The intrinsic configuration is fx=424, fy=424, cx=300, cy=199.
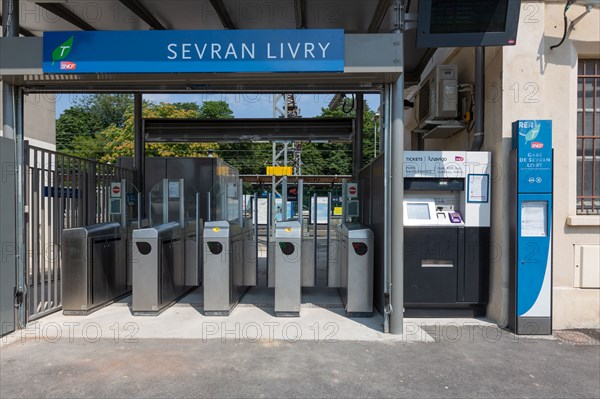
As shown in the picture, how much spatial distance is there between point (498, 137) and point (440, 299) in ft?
7.22

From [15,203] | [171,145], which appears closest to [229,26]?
[15,203]

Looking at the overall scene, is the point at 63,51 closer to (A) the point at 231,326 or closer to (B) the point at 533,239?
(A) the point at 231,326

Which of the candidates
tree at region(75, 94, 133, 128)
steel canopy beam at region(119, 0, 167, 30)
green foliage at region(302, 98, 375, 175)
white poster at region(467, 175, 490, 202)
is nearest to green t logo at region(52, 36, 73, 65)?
steel canopy beam at region(119, 0, 167, 30)

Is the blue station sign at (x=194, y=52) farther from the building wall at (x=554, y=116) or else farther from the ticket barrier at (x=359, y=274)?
the building wall at (x=554, y=116)

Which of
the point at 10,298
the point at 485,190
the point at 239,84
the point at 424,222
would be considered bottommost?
the point at 10,298

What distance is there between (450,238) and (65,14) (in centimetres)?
633

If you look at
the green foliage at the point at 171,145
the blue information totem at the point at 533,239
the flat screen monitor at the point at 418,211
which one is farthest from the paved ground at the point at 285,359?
the green foliage at the point at 171,145

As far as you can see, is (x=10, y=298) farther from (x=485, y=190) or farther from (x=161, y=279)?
(x=485, y=190)

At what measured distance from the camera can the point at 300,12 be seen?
20.6 feet

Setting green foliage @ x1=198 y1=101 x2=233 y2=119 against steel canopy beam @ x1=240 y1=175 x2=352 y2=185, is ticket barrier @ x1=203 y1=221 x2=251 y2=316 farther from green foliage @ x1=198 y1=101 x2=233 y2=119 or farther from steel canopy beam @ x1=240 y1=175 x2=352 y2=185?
green foliage @ x1=198 y1=101 x2=233 y2=119

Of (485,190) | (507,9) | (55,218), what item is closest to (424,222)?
(485,190)

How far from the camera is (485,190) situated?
5.51 meters

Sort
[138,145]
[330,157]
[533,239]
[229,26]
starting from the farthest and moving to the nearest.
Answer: [330,157] < [138,145] < [229,26] < [533,239]

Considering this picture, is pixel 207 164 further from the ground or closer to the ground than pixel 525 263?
further from the ground
